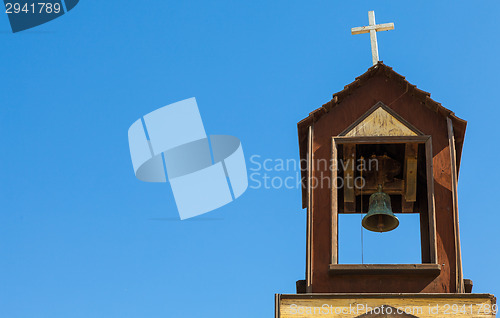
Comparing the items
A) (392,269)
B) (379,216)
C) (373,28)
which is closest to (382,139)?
(379,216)

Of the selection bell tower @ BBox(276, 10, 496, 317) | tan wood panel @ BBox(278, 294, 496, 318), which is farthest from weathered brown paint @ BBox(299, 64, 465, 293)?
tan wood panel @ BBox(278, 294, 496, 318)

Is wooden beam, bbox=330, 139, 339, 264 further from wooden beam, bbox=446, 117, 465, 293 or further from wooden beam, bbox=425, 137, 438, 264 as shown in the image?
wooden beam, bbox=446, 117, 465, 293

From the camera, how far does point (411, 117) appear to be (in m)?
13.3

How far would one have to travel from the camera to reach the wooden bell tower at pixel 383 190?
451 inches

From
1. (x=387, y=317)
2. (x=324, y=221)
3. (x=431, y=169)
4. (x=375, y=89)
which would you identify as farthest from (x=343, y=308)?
(x=375, y=89)

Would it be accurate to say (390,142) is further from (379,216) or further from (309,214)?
(309,214)

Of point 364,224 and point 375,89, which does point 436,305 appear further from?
point 375,89

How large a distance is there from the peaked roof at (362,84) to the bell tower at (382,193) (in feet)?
0.05

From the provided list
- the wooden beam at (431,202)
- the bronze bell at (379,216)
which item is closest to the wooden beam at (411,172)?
the bronze bell at (379,216)

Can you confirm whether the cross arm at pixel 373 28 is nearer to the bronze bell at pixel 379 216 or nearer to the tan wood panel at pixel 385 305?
the bronze bell at pixel 379 216

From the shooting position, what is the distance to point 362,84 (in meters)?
13.8

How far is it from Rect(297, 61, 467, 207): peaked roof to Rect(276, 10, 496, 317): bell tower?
1 centimetres

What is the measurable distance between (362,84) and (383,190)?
176cm

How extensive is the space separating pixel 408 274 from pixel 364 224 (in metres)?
2.36
